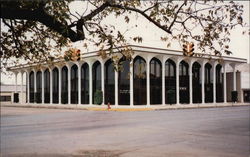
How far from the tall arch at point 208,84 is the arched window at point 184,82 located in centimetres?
486

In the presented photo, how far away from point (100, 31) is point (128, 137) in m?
7.05

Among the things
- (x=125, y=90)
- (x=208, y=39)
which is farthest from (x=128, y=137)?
(x=125, y=90)

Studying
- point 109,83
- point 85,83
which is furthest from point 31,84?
point 109,83

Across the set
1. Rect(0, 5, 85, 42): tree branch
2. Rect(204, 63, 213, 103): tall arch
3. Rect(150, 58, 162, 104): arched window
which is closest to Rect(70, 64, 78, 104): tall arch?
Rect(150, 58, 162, 104): arched window

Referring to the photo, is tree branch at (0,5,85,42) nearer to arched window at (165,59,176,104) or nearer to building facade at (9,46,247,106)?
building facade at (9,46,247,106)

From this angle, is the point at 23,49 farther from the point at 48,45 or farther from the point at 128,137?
the point at 128,137

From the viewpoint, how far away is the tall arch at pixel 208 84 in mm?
56656

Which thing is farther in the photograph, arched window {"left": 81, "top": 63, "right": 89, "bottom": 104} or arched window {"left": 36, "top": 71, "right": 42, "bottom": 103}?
arched window {"left": 36, "top": 71, "right": 42, "bottom": 103}

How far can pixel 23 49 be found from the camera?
845cm

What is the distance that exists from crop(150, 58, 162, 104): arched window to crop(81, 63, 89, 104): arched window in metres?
10.4

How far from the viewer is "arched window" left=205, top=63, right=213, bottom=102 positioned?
5666 centimetres

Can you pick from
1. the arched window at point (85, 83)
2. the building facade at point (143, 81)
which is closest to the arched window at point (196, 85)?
the building facade at point (143, 81)

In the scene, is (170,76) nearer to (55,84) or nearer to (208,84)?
(208,84)

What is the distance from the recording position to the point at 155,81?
4859cm
